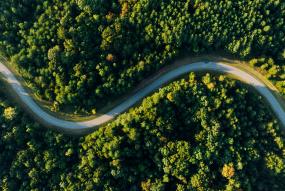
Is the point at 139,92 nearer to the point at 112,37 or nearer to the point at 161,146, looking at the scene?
the point at 161,146

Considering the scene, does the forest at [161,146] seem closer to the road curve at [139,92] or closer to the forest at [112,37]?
the road curve at [139,92]

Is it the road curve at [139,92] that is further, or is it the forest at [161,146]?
the road curve at [139,92]

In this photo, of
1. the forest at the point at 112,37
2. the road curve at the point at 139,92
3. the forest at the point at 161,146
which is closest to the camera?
the forest at the point at 161,146

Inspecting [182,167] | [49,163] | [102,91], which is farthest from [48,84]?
[182,167]

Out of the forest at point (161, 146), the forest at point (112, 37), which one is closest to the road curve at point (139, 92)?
the forest at point (161, 146)

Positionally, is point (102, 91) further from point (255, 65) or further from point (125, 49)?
point (255, 65)

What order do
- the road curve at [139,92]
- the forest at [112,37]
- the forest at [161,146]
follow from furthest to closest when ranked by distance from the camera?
the road curve at [139,92], the forest at [112,37], the forest at [161,146]

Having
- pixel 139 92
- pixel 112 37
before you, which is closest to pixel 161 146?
pixel 139 92
